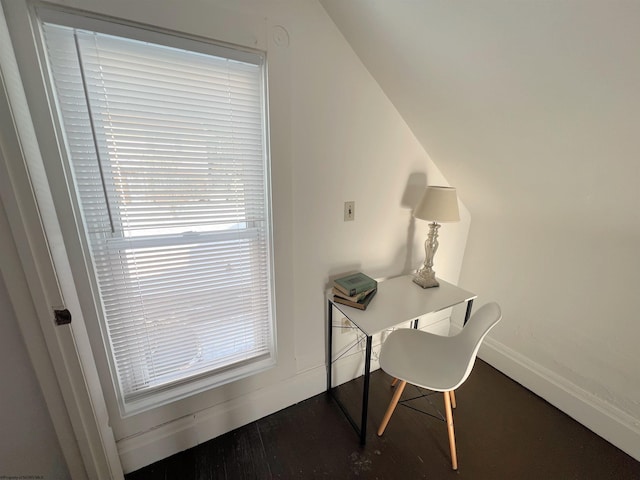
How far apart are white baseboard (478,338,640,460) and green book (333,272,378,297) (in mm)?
1250

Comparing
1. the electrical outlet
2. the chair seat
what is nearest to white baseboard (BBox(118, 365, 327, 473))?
the chair seat

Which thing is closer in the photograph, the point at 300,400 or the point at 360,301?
the point at 360,301

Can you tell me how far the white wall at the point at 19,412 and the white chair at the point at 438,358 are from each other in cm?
129

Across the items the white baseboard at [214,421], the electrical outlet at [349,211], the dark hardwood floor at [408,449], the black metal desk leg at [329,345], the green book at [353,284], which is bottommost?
the dark hardwood floor at [408,449]

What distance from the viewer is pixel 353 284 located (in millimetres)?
1405

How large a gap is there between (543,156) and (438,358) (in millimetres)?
1069

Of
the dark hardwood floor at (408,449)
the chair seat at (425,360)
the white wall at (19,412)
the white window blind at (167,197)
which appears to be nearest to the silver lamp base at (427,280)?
the chair seat at (425,360)

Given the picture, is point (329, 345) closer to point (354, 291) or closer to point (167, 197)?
point (354, 291)

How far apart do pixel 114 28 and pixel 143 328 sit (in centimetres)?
115

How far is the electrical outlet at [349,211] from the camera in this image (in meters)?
1.45

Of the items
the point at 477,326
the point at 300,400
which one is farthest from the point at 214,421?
the point at 477,326

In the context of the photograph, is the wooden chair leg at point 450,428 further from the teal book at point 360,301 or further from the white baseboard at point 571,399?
the white baseboard at point 571,399

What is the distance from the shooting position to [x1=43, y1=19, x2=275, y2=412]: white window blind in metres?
0.91

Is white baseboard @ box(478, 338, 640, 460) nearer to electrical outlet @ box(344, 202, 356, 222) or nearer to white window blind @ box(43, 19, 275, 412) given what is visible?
electrical outlet @ box(344, 202, 356, 222)
